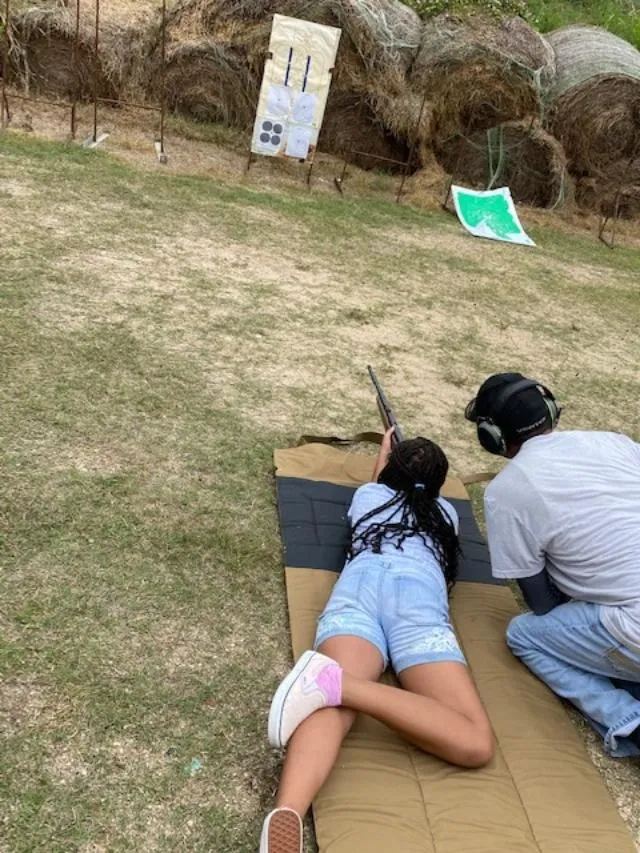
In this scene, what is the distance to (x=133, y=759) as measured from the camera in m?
2.19

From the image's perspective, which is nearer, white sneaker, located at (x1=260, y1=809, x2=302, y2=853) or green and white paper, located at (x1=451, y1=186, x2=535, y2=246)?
white sneaker, located at (x1=260, y1=809, x2=302, y2=853)

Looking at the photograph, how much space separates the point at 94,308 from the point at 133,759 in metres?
2.99

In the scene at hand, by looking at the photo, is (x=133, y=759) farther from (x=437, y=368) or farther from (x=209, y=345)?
(x=437, y=368)

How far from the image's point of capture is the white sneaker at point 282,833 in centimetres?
190

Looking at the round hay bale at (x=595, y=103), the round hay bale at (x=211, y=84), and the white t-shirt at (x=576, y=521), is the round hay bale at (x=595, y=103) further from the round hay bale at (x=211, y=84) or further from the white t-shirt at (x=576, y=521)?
the white t-shirt at (x=576, y=521)

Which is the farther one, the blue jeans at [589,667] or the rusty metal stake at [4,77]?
the rusty metal stake at [4,77]

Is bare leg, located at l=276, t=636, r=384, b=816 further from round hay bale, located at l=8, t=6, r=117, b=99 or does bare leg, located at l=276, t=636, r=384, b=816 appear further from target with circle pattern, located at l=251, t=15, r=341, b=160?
round hay bale, located at l=8, t=6, r=117, b=99

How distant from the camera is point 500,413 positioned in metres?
2.69

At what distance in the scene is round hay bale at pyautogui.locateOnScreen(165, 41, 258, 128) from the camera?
9.36 m

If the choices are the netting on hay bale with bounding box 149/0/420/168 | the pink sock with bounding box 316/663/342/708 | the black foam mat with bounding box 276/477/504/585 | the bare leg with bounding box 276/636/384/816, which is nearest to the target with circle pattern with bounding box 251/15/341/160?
the netting on hay bale with bounding box 149/0/420/168

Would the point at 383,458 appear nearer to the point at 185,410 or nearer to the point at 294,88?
the point at 185,410

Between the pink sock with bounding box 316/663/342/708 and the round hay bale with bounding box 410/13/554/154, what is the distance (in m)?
8.46


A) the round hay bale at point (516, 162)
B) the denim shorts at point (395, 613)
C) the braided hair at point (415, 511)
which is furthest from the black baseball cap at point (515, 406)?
the round hay bale at point (516, 162)

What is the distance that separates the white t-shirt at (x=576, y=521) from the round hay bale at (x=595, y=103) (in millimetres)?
8042
